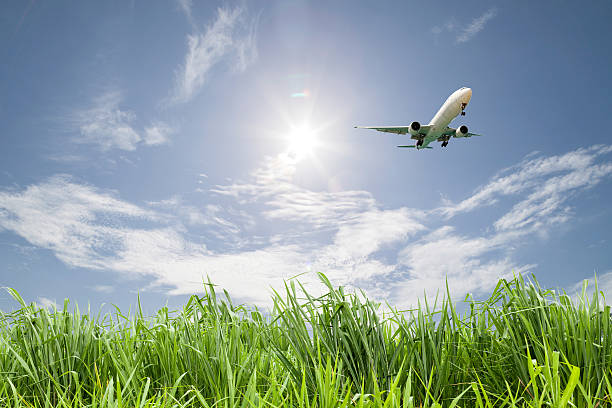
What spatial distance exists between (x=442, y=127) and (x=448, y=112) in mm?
1132

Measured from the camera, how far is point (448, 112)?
2955 cm

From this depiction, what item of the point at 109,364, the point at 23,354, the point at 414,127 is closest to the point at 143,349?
the point at 109,364

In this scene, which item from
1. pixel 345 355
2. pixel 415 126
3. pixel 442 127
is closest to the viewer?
pixel 345 355

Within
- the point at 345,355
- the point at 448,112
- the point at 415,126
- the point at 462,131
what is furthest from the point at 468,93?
the point at 345,355

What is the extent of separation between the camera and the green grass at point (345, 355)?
238 cm

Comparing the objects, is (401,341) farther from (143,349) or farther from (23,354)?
(23,354)

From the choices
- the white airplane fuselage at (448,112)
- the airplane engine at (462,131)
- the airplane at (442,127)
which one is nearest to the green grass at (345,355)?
the airplane at (442,127)

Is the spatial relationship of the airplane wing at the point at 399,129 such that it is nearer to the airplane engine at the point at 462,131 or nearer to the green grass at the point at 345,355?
the airplane engine at the point at 462,131

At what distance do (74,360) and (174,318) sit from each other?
749mm

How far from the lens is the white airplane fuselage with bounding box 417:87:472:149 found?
2880 centimetres

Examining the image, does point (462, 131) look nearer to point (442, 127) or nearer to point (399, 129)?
point (442, 127)

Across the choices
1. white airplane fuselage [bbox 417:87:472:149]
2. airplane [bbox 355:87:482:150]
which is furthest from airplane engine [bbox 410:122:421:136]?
white airplane fuselage [bbox 417:87:472:149]

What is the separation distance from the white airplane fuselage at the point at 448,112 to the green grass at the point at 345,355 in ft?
93.9

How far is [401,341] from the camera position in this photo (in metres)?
2.60
